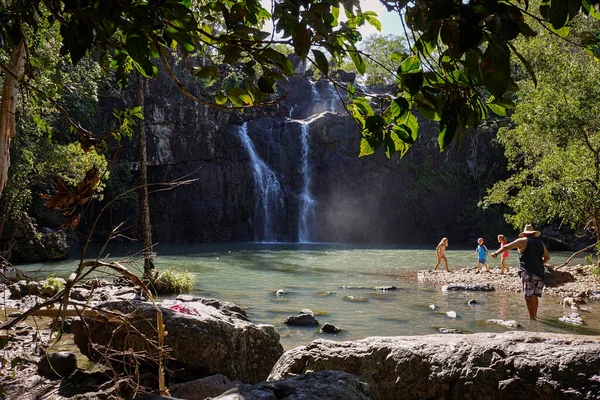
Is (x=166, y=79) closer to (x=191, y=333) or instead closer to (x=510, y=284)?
(x=510, y=284)

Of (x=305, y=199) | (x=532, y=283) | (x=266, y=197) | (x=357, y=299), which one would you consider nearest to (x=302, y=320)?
(x=357, y=299)

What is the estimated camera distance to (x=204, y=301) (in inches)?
343

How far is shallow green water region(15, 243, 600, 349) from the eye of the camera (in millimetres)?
9977

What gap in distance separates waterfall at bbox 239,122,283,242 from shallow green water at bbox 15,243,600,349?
1162 cm

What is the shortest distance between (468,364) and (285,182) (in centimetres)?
3335

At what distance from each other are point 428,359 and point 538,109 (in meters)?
13.5

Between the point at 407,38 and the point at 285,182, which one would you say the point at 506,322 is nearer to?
the point at 407,38

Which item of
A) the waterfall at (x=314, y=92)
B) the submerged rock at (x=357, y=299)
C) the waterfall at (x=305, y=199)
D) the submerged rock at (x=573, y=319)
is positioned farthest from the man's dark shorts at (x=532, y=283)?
the waterfall at (x=314, y=92)

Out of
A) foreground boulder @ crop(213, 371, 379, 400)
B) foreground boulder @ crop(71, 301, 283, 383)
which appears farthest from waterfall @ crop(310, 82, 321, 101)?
foreground boulder @ crop(213, 371, 379, 400)

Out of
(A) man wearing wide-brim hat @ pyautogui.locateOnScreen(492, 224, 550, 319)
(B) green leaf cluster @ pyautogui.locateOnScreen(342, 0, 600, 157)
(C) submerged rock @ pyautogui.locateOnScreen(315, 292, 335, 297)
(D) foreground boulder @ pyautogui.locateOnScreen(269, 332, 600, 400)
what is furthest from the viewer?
(C) submerged rock @ pyautogui.locateOnScreen(315, 292, 335, 297)

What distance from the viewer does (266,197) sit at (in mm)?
36094

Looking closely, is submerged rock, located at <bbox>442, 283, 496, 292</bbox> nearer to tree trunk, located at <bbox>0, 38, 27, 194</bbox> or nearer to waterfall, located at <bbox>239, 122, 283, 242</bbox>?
tree trunk, located at <bbox>0, 38, 27, 194</bbox>

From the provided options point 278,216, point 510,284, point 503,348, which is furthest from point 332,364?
point 278,216

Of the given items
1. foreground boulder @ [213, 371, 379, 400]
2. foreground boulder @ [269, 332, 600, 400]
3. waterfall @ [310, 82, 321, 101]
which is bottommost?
foreground boulder @ [269, 332, 600, 400]
